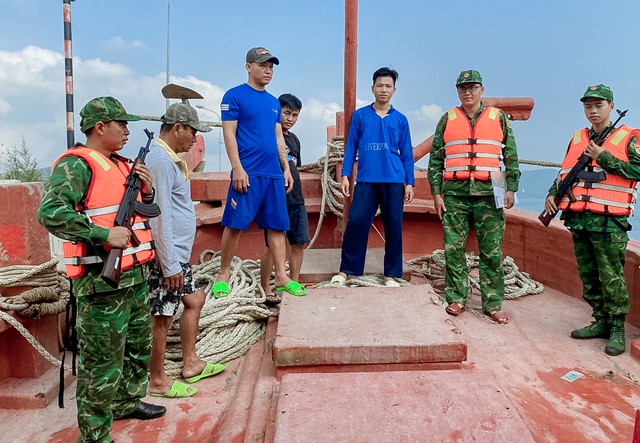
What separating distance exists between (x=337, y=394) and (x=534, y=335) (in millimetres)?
1877

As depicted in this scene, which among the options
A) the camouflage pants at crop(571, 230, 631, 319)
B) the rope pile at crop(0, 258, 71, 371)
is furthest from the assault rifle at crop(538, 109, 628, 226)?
the rope pile at crop(0, 258, 71, 371)

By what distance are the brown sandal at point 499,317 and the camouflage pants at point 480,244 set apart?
34mm

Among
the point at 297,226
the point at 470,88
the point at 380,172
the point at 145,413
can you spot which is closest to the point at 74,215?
the point at 145,413

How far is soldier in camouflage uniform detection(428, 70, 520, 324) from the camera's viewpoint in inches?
146

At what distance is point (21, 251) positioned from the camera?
9.98ft

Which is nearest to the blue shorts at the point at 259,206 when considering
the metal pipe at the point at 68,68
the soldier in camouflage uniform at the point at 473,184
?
the soldier in camouflage uniform at the point at 473,184

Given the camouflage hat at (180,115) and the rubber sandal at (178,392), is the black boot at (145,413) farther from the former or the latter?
the camouflage hat at (180,115)

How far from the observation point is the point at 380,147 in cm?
381

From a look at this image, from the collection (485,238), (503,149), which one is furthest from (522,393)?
(503,149)

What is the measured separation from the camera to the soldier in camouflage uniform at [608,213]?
10.8ft

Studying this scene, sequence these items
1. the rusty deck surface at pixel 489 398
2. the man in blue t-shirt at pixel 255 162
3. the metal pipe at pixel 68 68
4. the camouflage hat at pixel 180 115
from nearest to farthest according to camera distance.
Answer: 1. the rusty deck surface at pixel 489 398
2. the camouflage hat at pixel 180 115
3. the man in blue t-shirt at pixel 255 162
4. the metal pipe at pixel 68 68

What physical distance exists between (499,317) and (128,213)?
2704 mm

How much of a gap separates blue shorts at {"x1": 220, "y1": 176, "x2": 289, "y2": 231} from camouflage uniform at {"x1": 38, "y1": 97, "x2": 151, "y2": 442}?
1.11 meters

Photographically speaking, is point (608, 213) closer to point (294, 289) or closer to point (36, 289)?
point (294, 289)
